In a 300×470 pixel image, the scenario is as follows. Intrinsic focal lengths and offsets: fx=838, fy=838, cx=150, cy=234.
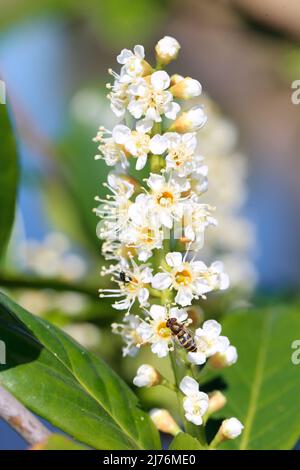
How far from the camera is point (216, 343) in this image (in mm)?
1206

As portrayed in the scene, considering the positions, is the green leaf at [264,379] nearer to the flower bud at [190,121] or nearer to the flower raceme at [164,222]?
the flower raceme at [164,222]

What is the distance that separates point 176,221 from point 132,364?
39.3 inches

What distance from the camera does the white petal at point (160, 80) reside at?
1.18 metres

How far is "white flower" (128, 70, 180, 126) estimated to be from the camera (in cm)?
117

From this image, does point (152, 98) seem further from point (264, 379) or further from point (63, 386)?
point (264, 379)

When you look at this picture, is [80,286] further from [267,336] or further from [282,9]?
[282,9]

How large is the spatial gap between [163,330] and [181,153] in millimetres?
249

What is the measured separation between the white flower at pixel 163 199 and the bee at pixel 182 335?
0.45ft

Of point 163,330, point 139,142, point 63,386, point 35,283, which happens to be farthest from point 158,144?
point 35,283

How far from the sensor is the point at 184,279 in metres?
1.17

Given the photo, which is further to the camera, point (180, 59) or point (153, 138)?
point (180, 59)

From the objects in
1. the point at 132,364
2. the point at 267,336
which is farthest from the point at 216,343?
the point at 132,364

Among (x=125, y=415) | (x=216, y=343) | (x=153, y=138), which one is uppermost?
(x=153, y=138)

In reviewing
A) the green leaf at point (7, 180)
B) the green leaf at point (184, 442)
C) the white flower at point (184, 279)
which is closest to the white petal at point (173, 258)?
the white flower at point (184, 279)
